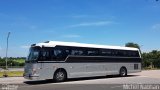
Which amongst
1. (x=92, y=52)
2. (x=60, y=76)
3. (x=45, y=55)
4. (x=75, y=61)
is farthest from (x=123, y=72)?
(x=45, y=55)

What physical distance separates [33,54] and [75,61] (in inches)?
143

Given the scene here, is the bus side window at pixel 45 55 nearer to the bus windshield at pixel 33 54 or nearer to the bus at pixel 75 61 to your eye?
the bus at pixel 75 61

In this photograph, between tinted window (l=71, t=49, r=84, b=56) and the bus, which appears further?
tinted window (l=71, t=49, r=84, b=56)

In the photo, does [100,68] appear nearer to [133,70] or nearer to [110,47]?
[110,47]

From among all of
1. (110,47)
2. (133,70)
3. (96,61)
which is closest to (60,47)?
(96,61)

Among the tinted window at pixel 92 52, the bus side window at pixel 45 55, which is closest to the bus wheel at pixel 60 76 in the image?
the bus side window at pixel 45 55

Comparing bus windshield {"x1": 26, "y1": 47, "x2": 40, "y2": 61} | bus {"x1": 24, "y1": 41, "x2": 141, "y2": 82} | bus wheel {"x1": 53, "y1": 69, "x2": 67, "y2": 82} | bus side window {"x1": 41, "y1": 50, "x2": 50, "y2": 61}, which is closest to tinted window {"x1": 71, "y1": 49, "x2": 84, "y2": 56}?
bus {"x1": 24, "y1": 41, "x2": 141, "y2": 82}

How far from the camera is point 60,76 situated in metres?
24.5

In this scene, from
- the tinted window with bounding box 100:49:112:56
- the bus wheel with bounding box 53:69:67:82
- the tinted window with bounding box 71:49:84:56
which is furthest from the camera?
the tinted window with bounding box 100:49:112:56

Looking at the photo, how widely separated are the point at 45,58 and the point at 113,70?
7936 millimetres

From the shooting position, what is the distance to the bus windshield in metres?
23.3

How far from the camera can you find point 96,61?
27266 millimetres

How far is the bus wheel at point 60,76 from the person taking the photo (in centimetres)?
2422

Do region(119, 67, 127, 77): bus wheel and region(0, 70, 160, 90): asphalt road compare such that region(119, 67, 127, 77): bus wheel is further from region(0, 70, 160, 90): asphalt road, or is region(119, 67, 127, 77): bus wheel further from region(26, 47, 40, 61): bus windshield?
region(26, 47, 40, 61): bus windshield
